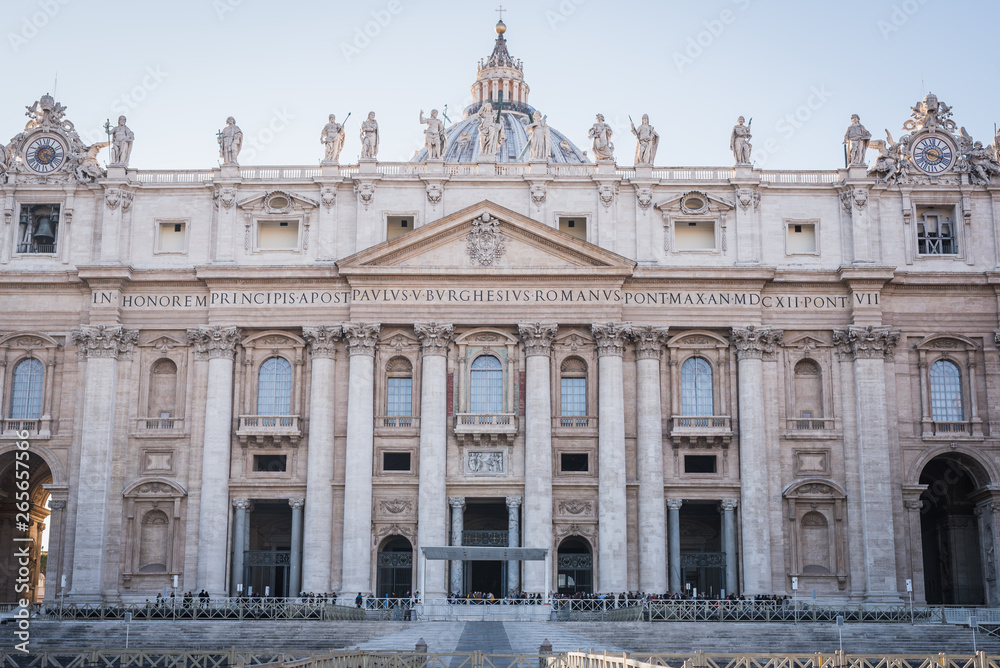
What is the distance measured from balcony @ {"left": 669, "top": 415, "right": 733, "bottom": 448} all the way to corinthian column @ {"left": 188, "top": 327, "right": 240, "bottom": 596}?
67.2 ft

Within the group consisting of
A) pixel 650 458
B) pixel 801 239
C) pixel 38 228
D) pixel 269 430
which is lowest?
pixel 650 458

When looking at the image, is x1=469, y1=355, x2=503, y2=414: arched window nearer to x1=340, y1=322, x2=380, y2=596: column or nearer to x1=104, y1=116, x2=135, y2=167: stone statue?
x1=340, y1=322, x2=380, y2=596: column

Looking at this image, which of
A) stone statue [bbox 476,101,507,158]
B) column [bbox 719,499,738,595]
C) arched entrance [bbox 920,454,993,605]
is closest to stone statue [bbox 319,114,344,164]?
stone statue [bbox 476,101,507,158]

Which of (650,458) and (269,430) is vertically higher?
(269,430)

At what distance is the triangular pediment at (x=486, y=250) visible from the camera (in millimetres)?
59969

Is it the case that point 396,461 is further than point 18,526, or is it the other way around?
point 18,526

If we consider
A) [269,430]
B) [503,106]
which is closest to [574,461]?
[269,430]

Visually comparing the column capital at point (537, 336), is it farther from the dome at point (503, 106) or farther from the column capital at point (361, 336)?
the dome at point (503, 106)

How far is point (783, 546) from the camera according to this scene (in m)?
58.9

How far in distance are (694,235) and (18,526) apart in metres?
36.1

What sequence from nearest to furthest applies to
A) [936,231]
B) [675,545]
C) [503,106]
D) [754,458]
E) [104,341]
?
[754,458] → [675,545] → [104,341] → [936,231] → [503,106]

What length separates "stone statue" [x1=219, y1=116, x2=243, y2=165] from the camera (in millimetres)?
62812

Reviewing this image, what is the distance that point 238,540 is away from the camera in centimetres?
5900

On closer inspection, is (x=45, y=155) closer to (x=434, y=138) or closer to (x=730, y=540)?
(x=434, y=138)
